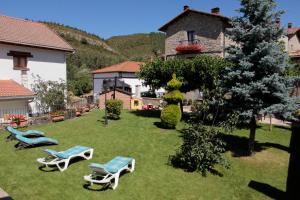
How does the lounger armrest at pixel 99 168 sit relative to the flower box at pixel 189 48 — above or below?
below

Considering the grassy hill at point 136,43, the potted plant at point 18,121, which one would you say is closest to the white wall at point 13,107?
the potted plant at point 18,121

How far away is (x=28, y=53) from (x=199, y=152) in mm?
17907

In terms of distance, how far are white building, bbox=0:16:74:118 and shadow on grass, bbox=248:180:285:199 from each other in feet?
A: 56.5

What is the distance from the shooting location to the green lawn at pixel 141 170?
373 inches

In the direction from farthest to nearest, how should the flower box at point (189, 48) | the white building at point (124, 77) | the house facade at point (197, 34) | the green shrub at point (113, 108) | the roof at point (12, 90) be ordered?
the white building at point (124, 77), the flower box at point (189, 48), the house facade at point (197, 34), the green shrub at point (113, 108), the roof at point (12, 90)

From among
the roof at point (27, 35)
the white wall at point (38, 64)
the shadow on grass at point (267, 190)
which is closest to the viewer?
the shadow on grass at point (267, 190)

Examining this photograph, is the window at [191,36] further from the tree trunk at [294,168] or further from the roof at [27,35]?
the tree trunk at [294,168]

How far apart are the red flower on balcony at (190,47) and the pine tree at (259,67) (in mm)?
17448

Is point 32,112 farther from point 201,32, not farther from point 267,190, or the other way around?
point 267,190

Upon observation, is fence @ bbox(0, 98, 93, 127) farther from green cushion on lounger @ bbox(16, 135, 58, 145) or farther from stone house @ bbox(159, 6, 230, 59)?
stone house @ bbox(159, 6, 230, 59)

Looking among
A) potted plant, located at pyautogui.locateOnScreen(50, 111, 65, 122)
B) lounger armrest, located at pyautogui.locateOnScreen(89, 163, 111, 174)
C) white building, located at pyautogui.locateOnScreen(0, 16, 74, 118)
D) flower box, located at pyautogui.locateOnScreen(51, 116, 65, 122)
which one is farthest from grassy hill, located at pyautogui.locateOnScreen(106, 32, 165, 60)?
lounger armrest, located at pyautogui.locateOnScreen(89, 163, 111, 174)

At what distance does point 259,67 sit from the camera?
13305mm

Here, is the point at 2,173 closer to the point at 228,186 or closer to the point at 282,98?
the point at 228,186

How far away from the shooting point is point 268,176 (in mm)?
11859
